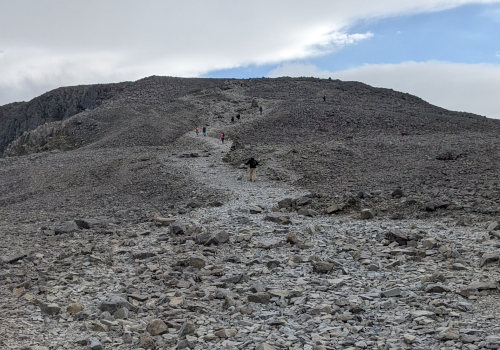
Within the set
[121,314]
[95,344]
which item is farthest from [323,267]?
[95,344]

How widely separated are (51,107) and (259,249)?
74831 millimetres

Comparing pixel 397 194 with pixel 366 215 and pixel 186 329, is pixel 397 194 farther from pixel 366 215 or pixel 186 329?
pixel 186 329

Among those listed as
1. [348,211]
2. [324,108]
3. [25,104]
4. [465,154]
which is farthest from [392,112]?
[25,104]

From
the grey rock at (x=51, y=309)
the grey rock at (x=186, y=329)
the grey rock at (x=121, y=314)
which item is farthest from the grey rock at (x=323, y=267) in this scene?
the grey rock at (x=51, y=309)

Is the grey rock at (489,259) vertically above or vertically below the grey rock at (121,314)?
above

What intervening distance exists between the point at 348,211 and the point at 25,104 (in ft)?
265

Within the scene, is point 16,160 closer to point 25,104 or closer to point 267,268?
point 267,268

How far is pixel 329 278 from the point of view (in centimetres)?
1115

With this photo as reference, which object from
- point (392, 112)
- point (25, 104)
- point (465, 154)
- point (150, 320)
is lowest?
point (150, 320)

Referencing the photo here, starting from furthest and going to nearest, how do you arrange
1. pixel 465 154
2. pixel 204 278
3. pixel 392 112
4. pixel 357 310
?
1. pixel 392 112
2. pixel 465 154
3. pixel 204 278
4. pixel 357 310

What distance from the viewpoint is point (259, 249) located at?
13797mm

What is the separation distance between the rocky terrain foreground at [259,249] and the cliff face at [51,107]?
40970mm

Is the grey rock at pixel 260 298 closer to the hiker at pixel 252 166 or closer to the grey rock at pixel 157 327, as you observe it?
the grey rock at pixel 157 327

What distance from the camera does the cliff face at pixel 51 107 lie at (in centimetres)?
7669
